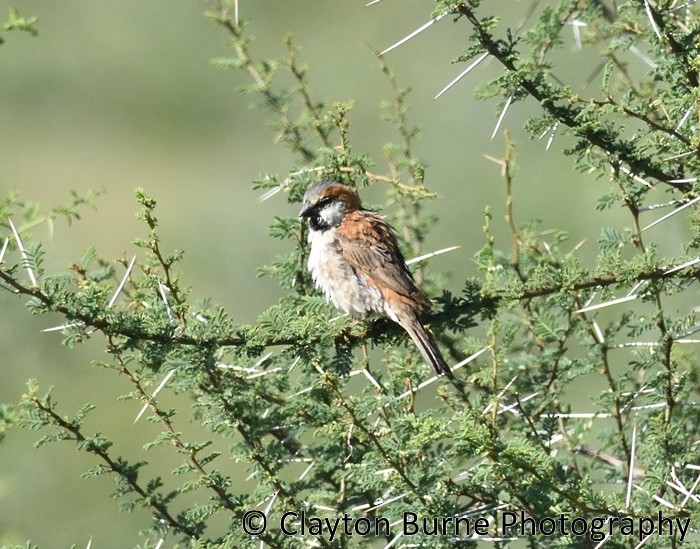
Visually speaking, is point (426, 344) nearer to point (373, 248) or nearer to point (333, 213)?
point (373, 248)

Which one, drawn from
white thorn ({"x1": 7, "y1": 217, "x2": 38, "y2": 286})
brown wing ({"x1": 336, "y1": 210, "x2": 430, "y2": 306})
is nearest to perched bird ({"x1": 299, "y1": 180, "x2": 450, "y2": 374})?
brown wing ({"x1": 336, "y1": 210, "x2": 430, "y2": 306})

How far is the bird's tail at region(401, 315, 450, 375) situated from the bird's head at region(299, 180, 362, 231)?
0.80m

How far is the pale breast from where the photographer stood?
17.7ft

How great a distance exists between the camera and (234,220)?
12.7 m

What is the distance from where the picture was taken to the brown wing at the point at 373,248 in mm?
5391

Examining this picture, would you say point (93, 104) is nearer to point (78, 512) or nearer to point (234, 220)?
point (234, 220)

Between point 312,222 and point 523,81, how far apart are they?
1.86 m
